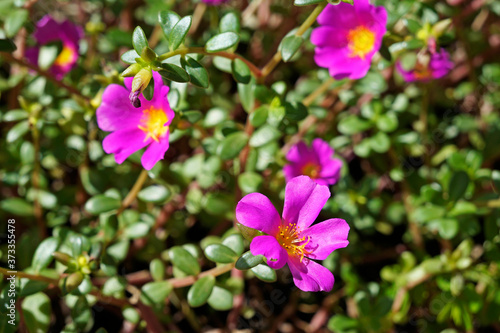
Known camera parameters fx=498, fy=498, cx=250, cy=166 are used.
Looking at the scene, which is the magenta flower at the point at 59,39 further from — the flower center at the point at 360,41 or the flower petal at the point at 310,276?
the flower petal at the point at 310,276

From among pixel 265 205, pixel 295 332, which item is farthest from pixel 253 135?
pixel 295 332

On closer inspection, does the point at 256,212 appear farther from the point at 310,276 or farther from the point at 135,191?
the point at 135,191

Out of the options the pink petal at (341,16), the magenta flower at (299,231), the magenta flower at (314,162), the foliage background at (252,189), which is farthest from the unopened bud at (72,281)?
the pink petal at (341,16)

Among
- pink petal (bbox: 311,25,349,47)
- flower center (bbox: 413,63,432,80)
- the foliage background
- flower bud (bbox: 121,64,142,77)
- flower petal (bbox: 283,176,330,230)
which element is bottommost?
the foliage background

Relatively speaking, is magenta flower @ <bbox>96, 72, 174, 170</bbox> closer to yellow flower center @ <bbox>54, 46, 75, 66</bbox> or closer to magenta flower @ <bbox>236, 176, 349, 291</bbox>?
magenta flower @ <bbox>236, 176, 349, 291</bbox>

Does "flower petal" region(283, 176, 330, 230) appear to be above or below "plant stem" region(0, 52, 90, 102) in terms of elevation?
below

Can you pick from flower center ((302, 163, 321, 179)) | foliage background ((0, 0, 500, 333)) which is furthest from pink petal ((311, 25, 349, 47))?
flower center ((302, 163, 321, 179))
